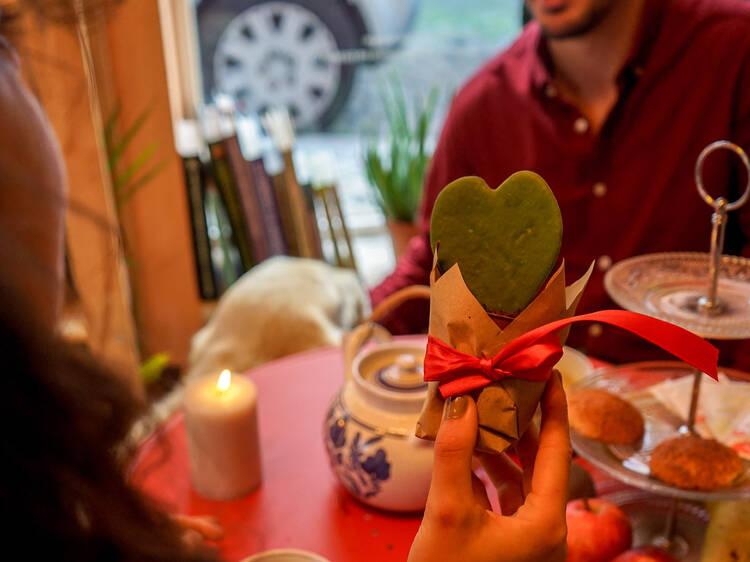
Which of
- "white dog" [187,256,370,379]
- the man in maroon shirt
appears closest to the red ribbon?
the man in maroon shirt

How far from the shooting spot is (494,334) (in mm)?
528

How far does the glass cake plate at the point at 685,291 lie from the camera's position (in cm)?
74

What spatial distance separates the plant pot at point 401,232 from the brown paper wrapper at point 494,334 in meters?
2.03

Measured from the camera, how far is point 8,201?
0.38 metres

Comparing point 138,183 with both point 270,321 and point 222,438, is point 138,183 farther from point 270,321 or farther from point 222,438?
point 222,438

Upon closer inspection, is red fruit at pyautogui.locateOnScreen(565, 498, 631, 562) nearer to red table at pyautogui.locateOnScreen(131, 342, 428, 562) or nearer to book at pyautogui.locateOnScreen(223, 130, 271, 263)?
red table at pyautogui.locateOnScreen(131, 342, 428, 562)

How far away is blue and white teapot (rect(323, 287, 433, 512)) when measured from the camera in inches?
32.7

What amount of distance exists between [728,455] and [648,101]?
2.98 ft

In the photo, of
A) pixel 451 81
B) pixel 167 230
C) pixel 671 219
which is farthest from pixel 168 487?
pixel 451 81

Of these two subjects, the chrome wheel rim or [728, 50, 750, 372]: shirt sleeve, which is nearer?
[728, 50, 750, 372]: shirt sleeve

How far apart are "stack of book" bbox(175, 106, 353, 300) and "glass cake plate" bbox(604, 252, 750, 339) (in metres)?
1.65

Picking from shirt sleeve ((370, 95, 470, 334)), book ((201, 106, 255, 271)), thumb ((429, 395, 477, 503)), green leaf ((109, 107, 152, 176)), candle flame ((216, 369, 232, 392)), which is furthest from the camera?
book ((201, 106, 255, 271))

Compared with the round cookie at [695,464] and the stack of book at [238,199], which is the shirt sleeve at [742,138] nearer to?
the round cookie at [695,464]

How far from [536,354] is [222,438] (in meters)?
0.55
